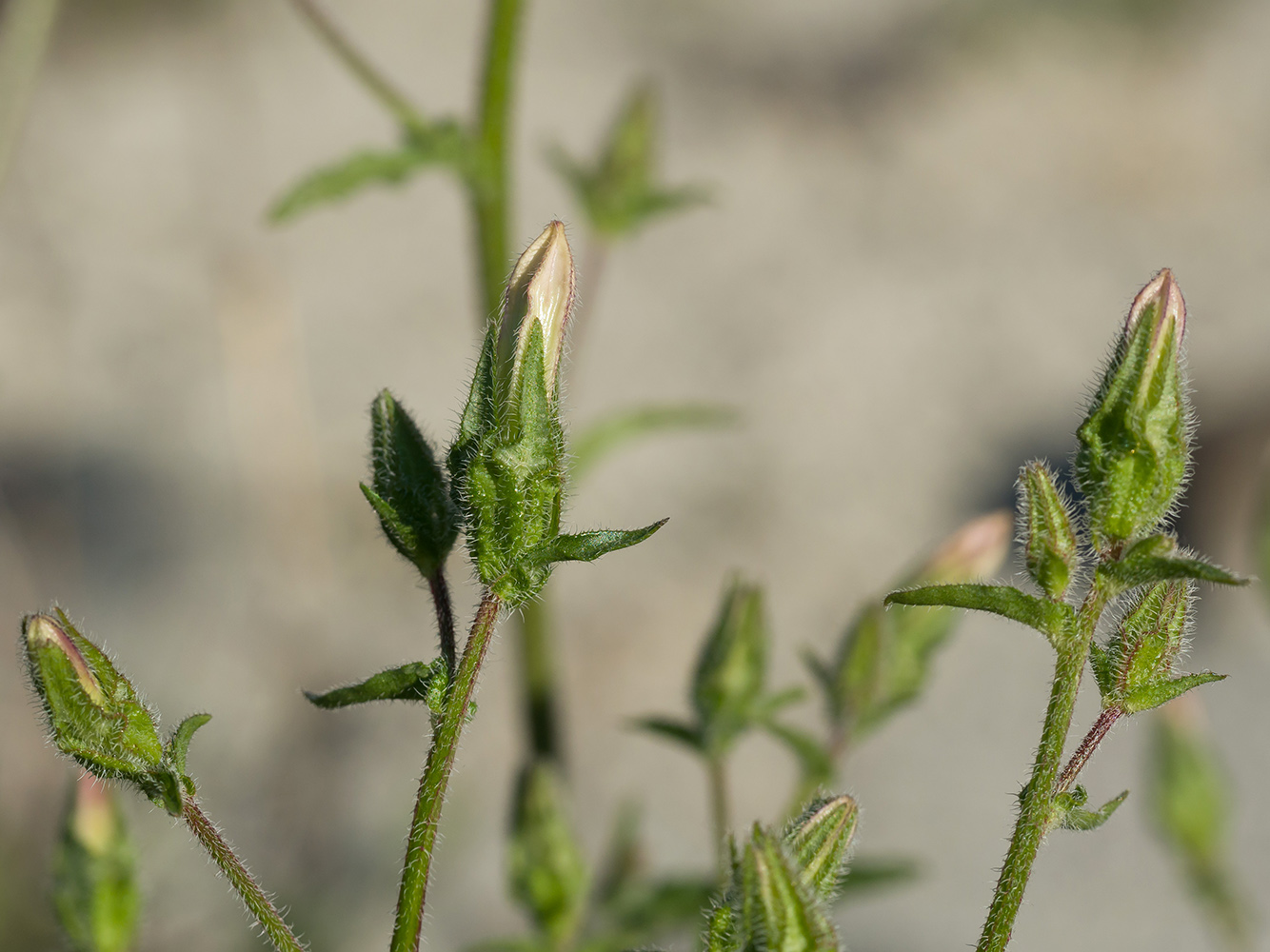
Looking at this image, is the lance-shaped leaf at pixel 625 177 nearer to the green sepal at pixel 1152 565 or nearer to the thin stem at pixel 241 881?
the green sepal at pixel 1152 565

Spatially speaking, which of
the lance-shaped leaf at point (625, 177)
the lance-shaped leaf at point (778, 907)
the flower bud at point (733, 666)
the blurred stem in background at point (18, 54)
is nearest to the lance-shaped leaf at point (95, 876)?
the flower bud at point (733, 666)

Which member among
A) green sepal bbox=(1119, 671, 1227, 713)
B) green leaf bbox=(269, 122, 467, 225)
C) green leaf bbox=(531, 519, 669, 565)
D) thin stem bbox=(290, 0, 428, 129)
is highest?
thin stem bbox=(290, 0, 428, 129)

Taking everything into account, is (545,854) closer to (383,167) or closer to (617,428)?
(617,428)

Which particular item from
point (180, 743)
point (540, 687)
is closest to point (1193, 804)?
point (540, 687)

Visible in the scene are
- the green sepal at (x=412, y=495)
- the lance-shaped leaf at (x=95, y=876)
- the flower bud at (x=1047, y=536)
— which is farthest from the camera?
the lance-shaped leaf at (x=95, y=876)

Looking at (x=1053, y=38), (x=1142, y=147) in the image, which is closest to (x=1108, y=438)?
(x=1142, y=147)

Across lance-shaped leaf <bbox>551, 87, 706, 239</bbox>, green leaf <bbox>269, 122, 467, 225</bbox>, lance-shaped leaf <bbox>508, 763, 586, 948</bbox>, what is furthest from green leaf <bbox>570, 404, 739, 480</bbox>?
→ lance-shaped leaf <bbox>508, 763, 586, 948</bbox>

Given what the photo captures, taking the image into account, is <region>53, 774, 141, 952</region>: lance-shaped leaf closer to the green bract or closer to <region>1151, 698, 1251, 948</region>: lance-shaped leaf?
the green bract
